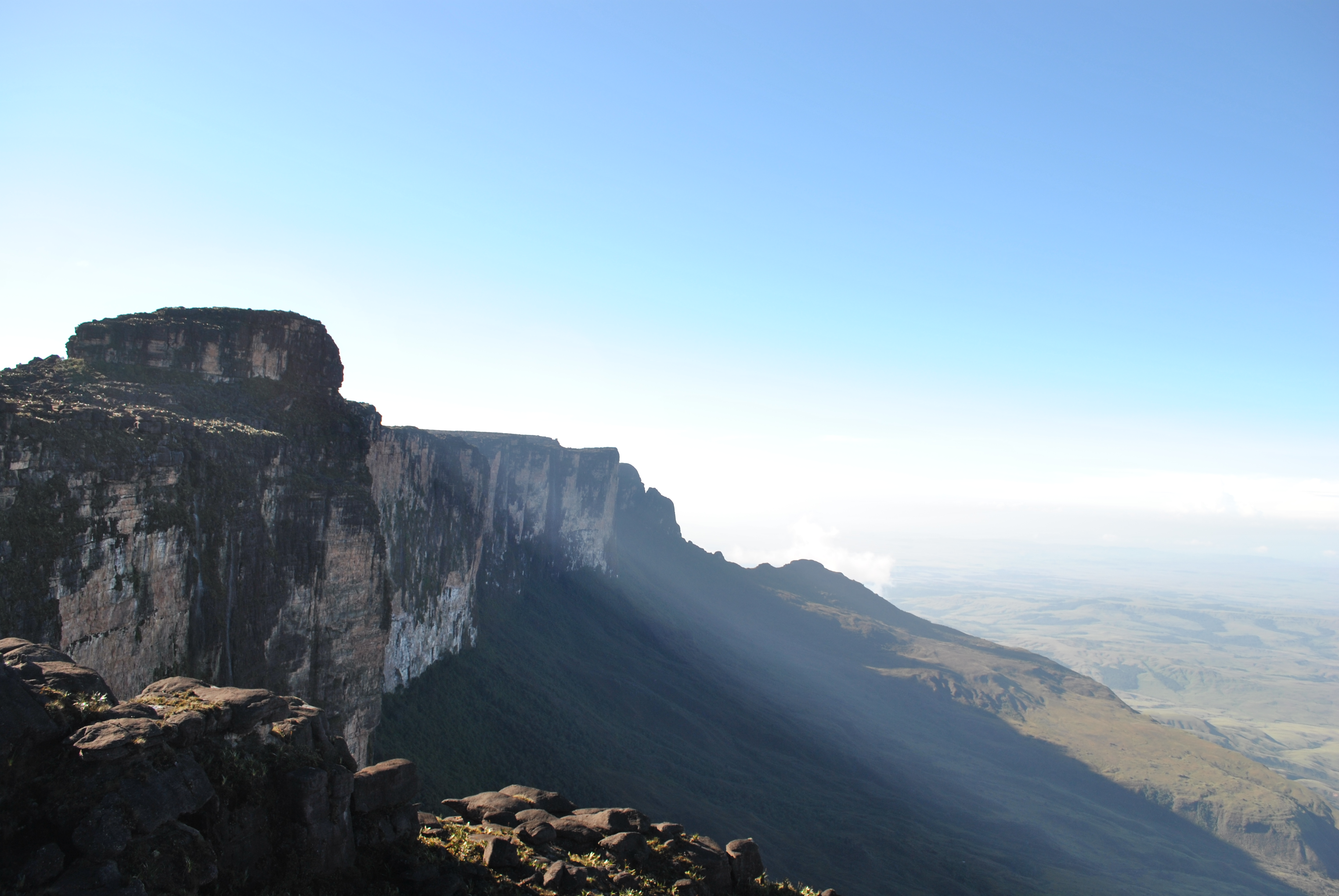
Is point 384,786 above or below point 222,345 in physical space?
below

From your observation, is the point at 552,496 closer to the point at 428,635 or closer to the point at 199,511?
the point at 428,635

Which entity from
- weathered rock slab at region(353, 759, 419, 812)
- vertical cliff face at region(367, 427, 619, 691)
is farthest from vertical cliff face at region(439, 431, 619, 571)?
weathered rock slab at region(353, 759, 419, 812)

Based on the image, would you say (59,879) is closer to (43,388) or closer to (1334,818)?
(43,388)

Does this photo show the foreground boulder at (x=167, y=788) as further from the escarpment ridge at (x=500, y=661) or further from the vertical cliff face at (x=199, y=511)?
the vertical cliff face at (x=199, y=511)

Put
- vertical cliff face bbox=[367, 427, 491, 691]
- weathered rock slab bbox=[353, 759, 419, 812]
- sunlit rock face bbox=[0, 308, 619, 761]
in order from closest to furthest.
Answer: weathered rock slab bbox=[353, 759, 419, 812] < sunlit rock face bbox=[0, 308, 619, 761] < vertical cliff face bbox=[367, 427, 491, 691]

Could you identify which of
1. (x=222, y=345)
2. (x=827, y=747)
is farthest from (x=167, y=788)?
(x=827, y=747)

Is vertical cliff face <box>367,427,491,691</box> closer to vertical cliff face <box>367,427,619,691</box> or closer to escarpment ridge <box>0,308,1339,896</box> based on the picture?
vertical cliff face <box>367,427,619,691</box>
